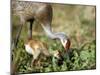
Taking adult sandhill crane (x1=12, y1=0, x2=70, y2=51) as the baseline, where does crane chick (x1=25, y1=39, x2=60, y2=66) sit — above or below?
below

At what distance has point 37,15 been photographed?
2.44 meters

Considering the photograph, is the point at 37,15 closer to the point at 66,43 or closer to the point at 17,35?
the point at 17,35

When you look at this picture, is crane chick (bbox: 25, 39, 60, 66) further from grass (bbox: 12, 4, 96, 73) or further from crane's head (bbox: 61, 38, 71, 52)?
crane's head (bbox: 61, 38, 71, 52)

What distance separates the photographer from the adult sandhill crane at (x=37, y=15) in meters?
2.38

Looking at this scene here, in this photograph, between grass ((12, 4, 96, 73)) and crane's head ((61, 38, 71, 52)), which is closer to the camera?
grass ((12, 4, 96, 73))

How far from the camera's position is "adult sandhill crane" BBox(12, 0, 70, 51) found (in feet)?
7.82

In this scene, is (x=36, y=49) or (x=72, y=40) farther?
(x=72, y=40)

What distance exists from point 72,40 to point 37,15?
1.72ft

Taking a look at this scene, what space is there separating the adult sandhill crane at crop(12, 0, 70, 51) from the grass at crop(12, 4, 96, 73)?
0.16 ft

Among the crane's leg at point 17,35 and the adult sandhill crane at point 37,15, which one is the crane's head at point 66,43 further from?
the crane's leg at point 17,35

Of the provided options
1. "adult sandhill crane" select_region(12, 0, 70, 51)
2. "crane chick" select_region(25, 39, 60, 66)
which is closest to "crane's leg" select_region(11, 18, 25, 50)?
"adult sandhill crane" select_region(12, 0, 70, 51)

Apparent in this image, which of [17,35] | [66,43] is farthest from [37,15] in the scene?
[66,43]

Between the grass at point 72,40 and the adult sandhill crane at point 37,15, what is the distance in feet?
0.16

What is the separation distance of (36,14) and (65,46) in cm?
52
